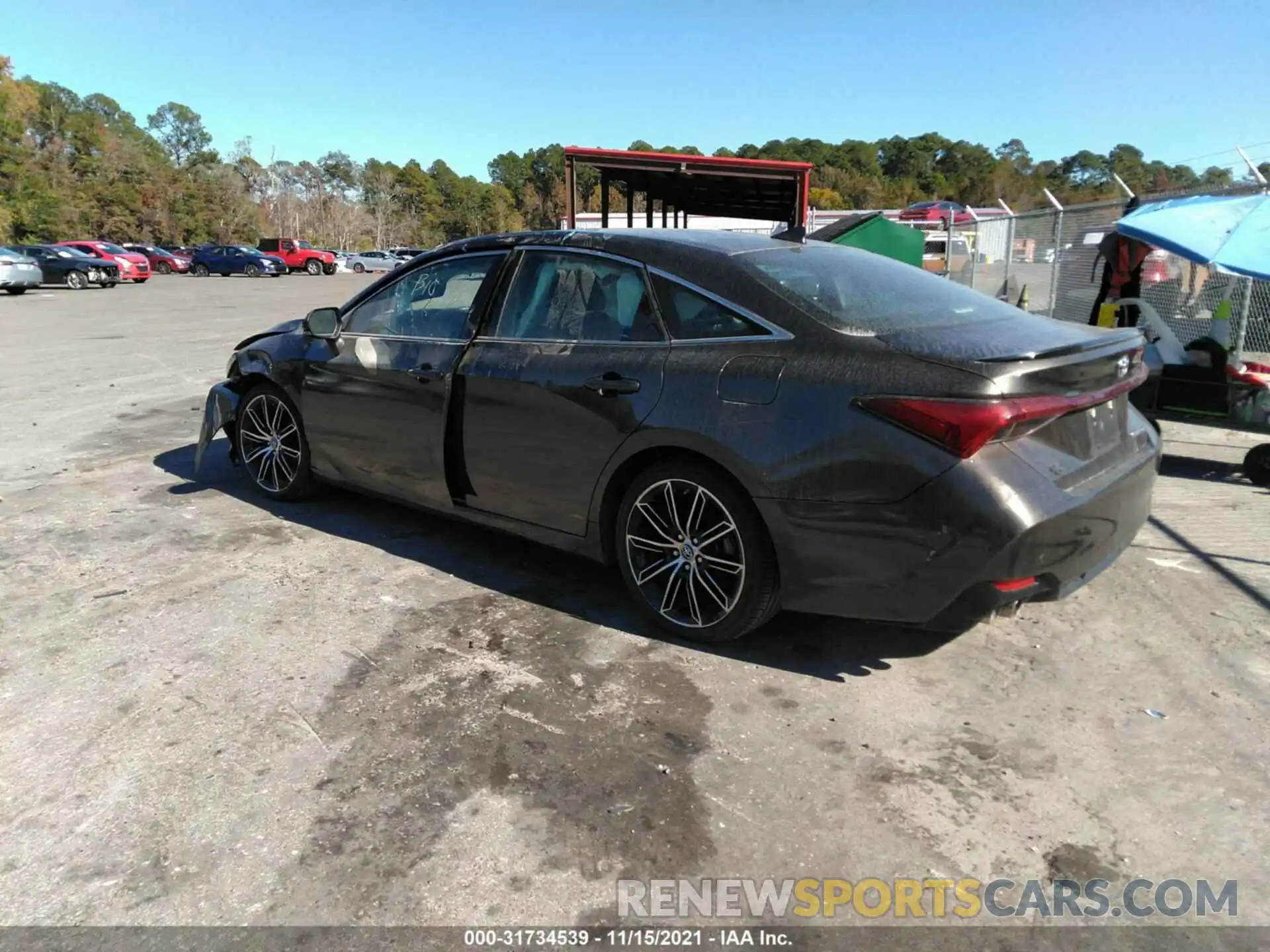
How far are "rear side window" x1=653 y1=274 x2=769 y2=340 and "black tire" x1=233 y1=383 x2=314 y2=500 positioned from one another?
260cm

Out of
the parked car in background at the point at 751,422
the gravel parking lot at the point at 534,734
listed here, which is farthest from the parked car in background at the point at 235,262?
the parked car in background at the point at 751,422

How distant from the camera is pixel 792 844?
242 cm

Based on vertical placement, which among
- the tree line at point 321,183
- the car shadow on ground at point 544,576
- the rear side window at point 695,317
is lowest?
the car shadow on ground at point 544,576

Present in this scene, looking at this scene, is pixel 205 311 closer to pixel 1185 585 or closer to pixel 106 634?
pixel 106 634

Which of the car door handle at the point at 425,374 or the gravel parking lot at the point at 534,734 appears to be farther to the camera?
the car door handle at the point at 425,374

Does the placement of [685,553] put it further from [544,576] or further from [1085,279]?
[1085,279]

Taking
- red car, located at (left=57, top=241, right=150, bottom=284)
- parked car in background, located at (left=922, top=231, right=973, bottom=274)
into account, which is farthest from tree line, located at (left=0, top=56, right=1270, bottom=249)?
red car, located at (left=57, top=241, right=150, bottom=284)

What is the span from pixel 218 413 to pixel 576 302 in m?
2.96

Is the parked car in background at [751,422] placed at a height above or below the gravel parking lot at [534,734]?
above

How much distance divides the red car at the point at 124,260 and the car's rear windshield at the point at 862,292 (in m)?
37.3

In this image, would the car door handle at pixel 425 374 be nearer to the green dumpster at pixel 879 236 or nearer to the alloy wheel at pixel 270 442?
the alloy wheel at pixel 270 442

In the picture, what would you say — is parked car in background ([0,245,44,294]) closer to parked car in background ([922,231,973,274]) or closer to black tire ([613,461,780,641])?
parked car in background ([922,231,973,274])

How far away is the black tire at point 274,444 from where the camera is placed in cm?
521

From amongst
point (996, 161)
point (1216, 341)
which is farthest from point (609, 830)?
point (996, 161)
